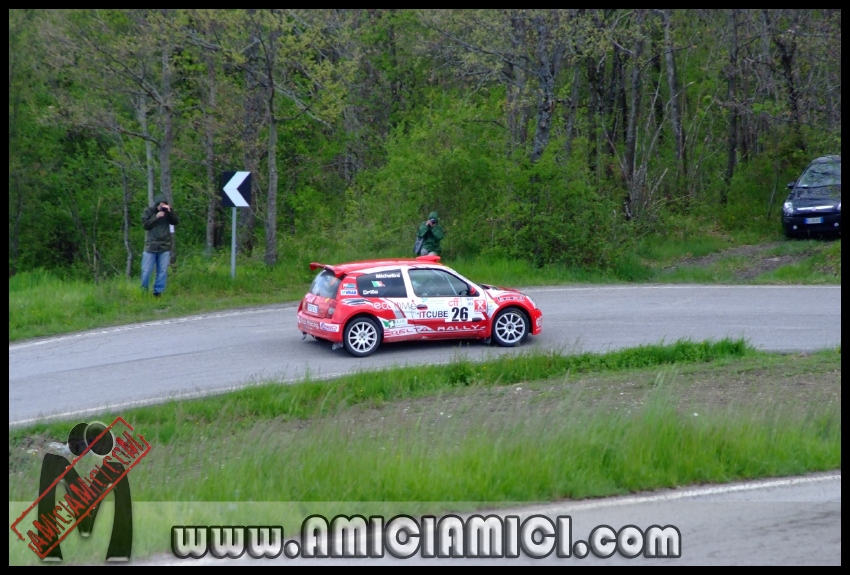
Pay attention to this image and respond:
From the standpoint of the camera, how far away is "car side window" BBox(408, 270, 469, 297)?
47.3 feet

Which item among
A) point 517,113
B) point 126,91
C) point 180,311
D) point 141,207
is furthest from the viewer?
point 141,207

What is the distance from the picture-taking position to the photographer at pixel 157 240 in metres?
17.8

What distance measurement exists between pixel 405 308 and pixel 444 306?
2.07 feet

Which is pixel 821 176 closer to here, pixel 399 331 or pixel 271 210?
pixel 271 210

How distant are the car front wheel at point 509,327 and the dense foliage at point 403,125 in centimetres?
740

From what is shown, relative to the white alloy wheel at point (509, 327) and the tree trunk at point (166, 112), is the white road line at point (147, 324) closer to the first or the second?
the white alloy wheel at point (509, 327)

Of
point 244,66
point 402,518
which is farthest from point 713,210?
point 402,518

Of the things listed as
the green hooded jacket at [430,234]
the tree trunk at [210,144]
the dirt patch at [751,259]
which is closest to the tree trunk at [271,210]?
the tree trunk at [210,144]

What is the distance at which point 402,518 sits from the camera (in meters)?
6.48

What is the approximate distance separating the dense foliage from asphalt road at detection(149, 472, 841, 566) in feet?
46.8

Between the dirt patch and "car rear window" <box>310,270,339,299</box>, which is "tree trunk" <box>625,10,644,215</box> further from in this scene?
"car rear window" <box>310,270,339,299</box>
